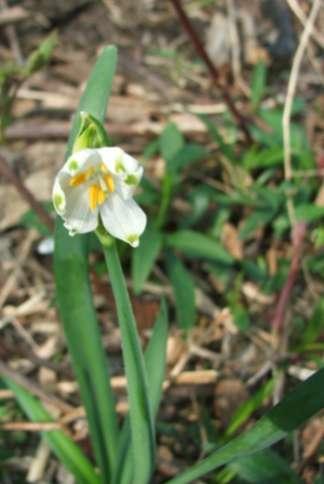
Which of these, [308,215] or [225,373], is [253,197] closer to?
[308,215]

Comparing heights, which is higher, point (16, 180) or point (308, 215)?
point (16, 180)

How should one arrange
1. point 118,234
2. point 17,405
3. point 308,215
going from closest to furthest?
point 118,234 → point 17,405 → point 308,215

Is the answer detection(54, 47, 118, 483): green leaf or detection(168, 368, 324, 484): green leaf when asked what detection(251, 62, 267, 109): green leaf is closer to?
detection(54, 47, 118, 483): green leaf

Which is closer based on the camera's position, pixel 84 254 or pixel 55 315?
pixel 84 254

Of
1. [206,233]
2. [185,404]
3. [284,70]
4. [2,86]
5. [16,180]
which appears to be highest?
[2,86]

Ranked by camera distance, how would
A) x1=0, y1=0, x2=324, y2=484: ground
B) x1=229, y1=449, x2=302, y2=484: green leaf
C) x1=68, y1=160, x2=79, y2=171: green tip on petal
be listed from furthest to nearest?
x1=0, y1=0, x2=324, y2=484: ground
x1=229, y1=449, x2=302, y2=484: green leaf
x1=68, y1=160, x2=79, y2=171: green tip on petal

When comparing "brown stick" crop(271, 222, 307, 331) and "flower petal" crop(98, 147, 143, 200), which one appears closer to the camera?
"flower petal" crop(98, 147, 143, 200)

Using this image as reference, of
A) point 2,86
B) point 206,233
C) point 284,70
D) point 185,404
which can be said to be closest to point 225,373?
point 185,404

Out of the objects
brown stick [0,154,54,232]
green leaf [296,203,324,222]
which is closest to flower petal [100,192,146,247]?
brown stick [0,154,54,232]
